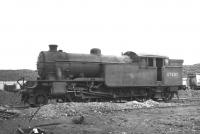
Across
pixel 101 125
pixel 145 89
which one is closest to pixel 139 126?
pixel 101 125

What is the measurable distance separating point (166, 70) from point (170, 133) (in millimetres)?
13068

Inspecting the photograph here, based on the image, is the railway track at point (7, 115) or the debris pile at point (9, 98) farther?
the debris pile at point (9, 98)

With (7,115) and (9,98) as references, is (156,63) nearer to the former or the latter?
(9,98)

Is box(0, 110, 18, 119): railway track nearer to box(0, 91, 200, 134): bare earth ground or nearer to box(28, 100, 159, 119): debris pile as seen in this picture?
box(0, 91, 200, 134): bare earth ground

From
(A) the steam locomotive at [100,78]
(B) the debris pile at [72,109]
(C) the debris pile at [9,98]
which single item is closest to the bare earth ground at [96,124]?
(B) the debris pile at [72,109]

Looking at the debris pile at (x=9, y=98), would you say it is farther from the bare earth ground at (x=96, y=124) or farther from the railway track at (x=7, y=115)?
the railway track at (x=7, y=115)

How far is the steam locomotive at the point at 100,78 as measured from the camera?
54.5 ft

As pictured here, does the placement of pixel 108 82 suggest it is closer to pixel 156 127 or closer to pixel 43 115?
pixel 43 115

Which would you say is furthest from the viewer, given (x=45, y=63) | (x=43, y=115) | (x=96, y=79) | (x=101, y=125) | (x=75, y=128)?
(x=96, y=79)

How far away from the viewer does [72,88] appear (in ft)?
56.3

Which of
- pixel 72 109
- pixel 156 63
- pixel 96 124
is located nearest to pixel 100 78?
pixel 156 63

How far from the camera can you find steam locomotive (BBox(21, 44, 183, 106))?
16.6m

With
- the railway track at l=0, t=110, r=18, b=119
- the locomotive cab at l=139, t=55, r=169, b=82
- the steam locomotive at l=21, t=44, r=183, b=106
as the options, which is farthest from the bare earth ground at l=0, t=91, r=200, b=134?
the locomotive cab at l=139, t=55, r=169, b=82

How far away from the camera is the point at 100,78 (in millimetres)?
18547
